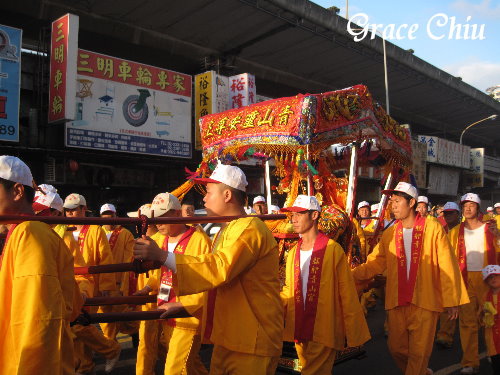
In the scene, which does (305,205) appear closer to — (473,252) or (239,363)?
(239,363)

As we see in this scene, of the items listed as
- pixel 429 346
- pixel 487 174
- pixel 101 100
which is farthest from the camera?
pixel 487 174

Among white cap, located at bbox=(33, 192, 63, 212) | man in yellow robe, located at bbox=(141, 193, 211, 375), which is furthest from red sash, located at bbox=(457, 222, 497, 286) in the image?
white cap, located at bbox=(33, 192, 63, 212)

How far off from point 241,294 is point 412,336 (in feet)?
Answer: 7.01

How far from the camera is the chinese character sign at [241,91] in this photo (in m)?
14.8

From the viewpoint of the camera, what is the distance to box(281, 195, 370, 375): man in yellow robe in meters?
3.97

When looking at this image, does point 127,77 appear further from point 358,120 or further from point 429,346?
point 429,346

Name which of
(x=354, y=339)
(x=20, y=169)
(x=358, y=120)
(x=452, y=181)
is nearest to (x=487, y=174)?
(x=452, y=181)

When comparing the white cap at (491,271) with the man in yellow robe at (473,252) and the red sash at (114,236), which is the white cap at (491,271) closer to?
the man in yellow robe at (473,252)

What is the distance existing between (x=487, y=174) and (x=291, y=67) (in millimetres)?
18710

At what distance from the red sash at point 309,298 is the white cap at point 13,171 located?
2.47m

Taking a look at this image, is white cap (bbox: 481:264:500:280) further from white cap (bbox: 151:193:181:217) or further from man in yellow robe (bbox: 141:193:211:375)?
white cap (bbox: 151:193:181:217)

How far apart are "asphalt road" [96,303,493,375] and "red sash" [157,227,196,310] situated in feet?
5.51

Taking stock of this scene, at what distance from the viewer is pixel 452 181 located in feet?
93.6

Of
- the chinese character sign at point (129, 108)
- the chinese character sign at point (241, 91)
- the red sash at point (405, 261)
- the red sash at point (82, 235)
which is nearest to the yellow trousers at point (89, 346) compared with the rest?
the red sash at point (82, 235)
